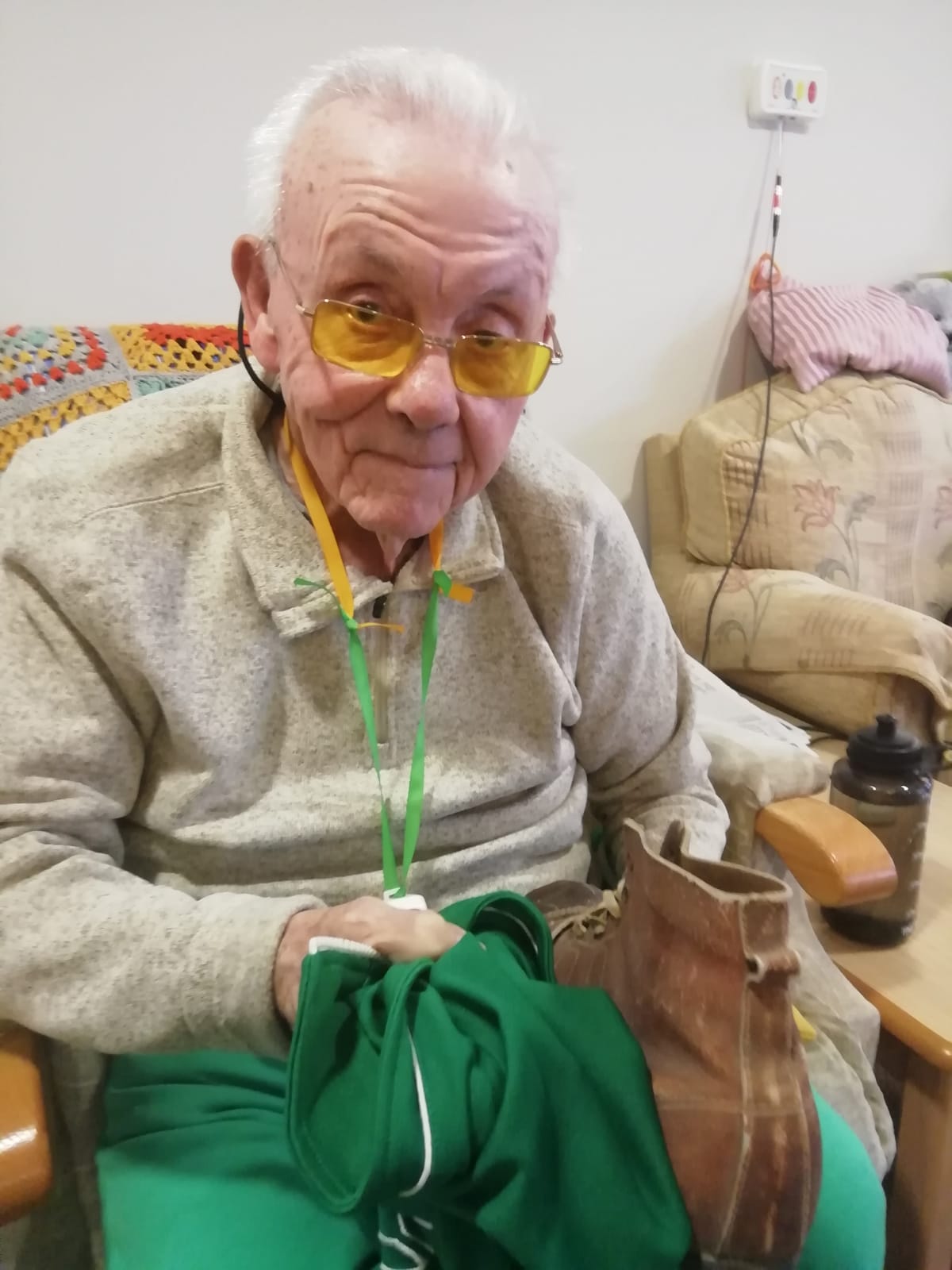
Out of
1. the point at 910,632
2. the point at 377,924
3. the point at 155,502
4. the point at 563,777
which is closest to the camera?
the point at 377,924

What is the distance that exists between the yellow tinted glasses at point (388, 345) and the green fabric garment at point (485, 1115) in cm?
48

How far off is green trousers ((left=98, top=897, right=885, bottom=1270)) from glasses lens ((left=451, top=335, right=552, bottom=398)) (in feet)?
1.45

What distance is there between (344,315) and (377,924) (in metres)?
0.50

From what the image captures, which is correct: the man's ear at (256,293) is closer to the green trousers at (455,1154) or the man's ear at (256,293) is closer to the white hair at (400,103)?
the white hair at (400,103)

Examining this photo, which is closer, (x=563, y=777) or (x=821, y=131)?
(x=563, y=777)

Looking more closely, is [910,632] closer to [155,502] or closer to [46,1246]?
[155,502]

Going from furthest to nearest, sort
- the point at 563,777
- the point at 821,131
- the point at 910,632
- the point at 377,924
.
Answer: the point at 821,131
the point at 910,632
the point at 563,777
the point at 377,924

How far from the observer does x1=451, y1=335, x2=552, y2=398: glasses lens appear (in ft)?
2.76

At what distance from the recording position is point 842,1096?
3.16 feet

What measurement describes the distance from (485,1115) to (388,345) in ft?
1.94

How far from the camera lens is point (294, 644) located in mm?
946

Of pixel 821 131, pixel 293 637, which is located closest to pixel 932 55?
pixel 821 131

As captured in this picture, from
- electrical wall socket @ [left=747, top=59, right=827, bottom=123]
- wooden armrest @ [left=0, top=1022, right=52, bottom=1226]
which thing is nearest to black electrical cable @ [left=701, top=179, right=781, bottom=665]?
electrical wall socket @ [left=747, top=59, right=827, bottom=123]

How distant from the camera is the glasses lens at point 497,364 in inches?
33.1
